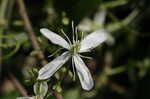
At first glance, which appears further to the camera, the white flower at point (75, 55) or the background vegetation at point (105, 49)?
the background vegetation at point (105, 49)

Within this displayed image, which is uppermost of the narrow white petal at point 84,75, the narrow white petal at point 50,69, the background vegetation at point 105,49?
the narrow white petal at point 50,69

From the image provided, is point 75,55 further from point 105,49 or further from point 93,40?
point 105,49

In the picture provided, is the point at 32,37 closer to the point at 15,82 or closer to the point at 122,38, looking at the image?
the point at 15,82

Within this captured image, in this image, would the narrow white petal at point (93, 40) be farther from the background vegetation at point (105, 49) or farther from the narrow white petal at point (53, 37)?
the background vegetation at point (105, 49)

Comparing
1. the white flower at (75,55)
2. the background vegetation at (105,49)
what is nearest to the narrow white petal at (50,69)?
the white flower at (75,55)

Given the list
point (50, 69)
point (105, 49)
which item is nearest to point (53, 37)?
point (50, 69)

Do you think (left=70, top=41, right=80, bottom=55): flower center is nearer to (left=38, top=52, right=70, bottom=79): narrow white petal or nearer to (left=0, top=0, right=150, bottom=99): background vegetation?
(left=38, top=52, right=70, bottom=79): narrow white petal

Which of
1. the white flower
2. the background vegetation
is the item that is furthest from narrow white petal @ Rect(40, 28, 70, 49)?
the background vegetation

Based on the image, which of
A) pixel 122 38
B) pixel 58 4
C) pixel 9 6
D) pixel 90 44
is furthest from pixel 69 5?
pixel 122 38
